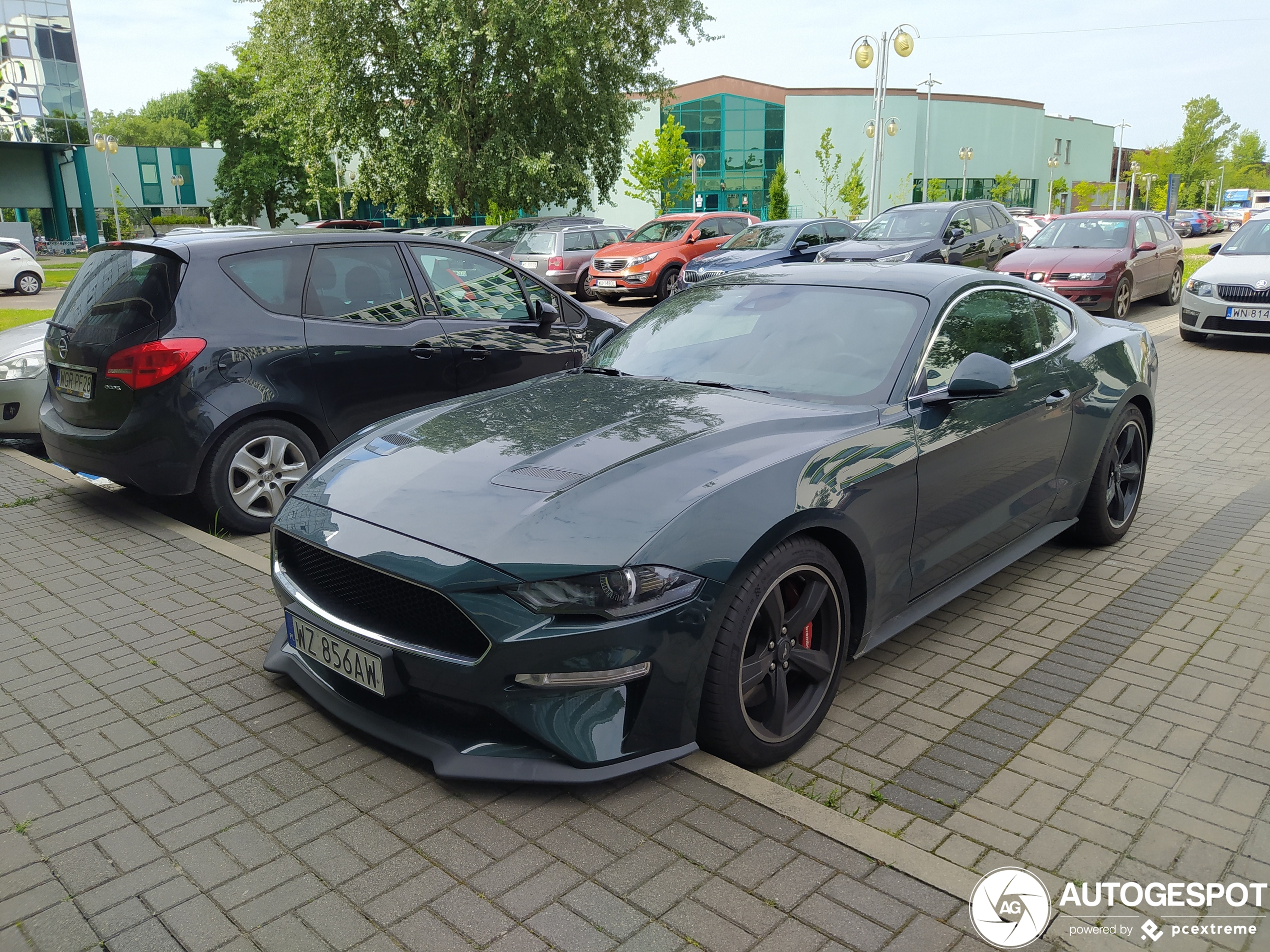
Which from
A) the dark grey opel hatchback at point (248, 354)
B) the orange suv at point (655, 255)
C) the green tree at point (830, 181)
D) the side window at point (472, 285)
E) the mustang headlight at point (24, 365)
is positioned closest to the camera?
the dark grey opel hatchback at point (248, 354)

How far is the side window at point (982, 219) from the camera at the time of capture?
17.2m

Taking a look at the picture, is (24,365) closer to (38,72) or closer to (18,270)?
(18,270)

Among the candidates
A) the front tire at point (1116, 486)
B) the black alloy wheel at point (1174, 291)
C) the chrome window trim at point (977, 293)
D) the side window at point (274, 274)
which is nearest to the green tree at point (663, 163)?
the black alloy wheel at point (1174, 291)

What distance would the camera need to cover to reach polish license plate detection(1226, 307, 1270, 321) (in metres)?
12.5

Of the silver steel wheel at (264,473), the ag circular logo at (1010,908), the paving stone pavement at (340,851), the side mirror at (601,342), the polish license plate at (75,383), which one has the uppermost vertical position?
the side mirror at (601,342)

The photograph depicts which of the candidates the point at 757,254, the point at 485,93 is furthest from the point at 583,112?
the point at 757,254

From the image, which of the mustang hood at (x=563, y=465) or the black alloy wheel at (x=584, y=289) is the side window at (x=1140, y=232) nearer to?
the black alloy wheel at (x=584, y=289)

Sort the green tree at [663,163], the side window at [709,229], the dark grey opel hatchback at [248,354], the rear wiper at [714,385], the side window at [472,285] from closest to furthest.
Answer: the rear wiper at [714,385] → the dark grey opel hatchback at [248,354] → the side window at [472,285] → the side window at [709,229] → the green tree at [663,163]

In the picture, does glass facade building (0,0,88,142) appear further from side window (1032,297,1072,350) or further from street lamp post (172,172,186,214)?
side window (1032,297,1072,350)

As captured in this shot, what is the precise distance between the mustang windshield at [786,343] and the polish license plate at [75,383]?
9.96 feet

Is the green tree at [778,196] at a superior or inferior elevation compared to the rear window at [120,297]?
superior

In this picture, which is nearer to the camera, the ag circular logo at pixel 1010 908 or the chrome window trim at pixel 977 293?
the ag circular logo at pixel 1010 908

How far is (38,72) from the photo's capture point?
168 ft

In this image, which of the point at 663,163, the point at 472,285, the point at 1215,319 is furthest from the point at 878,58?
the point at 663,163
